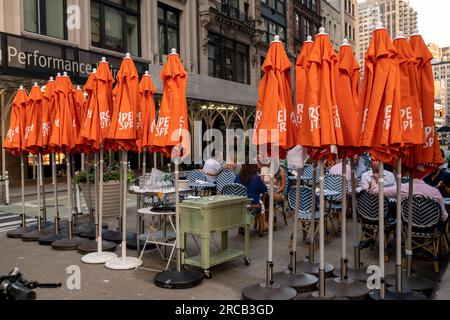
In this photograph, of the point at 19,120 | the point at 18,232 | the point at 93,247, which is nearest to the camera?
the point at 93,247

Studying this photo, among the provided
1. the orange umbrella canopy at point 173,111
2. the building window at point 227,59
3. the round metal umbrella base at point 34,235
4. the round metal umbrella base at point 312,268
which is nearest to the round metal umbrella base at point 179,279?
the round metal umbrella base at point 312,268

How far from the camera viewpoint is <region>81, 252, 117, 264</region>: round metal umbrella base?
7.32 m

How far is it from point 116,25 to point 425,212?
21.0 metres

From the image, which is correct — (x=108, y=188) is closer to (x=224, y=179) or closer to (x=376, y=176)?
(x=224, y=179)

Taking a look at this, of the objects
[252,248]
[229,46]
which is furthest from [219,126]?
[252,248]

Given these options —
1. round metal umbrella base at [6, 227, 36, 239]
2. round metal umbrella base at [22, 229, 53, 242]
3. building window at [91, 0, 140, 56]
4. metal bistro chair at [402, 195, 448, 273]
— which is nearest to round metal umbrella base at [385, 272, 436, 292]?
metal bistro chair at [402, 195, 448, 273]

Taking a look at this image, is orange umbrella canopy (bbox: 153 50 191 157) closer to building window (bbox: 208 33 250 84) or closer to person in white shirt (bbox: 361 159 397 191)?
person in white shirt (bbox: 361 159 397 191)

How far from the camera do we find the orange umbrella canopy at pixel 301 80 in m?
5.33

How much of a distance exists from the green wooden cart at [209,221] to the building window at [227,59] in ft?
82.5

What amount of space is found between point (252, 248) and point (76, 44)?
1593 centimetres

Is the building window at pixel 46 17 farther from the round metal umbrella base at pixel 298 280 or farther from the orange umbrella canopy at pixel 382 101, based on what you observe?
the orange umbrella canopy at pixel 382 101

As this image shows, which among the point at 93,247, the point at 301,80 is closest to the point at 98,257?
the point at 93,247

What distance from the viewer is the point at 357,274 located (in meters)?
6.12

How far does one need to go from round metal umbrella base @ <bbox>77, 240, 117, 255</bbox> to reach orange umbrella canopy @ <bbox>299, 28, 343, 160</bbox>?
462cm
